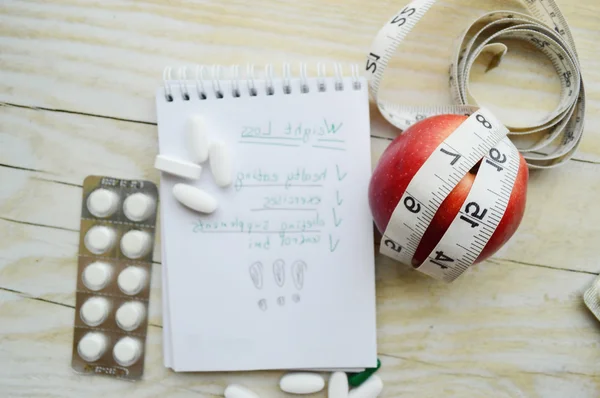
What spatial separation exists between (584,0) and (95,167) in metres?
0.68

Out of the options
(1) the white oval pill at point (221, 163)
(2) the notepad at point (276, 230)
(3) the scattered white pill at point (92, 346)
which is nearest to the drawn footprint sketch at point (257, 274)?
(2) the notepad at point (276, 230)

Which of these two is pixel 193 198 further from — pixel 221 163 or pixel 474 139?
pixel 474 139

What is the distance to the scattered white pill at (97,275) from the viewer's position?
68 centimetres

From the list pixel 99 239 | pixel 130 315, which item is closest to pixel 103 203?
pixel 99 239

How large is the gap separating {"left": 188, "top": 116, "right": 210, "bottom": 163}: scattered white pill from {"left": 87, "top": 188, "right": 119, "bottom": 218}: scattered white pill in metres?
0.13

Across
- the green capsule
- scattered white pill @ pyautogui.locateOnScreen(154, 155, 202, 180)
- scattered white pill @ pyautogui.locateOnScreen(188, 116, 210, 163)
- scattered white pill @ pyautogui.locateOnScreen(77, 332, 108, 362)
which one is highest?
scattered white pill @ pyautogui.locateOnScreen(188, 116, 210, 163)

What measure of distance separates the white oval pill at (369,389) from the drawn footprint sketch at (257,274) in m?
0.18

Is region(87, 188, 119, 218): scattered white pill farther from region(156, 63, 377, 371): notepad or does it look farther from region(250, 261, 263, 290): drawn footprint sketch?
region(250, 261, 263, 290): drawn footprint sketch

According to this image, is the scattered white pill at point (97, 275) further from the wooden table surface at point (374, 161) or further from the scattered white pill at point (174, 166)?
the scattered white pill at point (174, 166)

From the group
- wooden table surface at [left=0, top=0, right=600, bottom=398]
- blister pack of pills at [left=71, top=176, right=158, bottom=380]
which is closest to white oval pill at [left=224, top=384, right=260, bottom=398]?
wooden table surface at [left=0, top=0, right=600, bottom=398]

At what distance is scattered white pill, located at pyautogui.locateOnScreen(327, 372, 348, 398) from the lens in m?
0.65

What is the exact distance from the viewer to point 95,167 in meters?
0.69

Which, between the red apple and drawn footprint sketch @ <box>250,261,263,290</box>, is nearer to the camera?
the red apple

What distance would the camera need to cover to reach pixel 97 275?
2.22 ft
